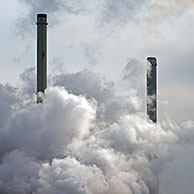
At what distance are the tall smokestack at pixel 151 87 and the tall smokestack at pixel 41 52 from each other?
55.6ft

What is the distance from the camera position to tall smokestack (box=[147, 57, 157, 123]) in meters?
73.1

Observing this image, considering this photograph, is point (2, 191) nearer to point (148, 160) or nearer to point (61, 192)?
point (61, 192)

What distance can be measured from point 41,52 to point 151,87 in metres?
18.1

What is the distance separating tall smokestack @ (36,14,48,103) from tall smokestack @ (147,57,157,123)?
1696 centimetres

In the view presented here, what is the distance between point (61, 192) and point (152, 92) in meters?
25.8

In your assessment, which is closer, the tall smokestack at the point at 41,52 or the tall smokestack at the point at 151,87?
the tall smokestack at the point at 41,52

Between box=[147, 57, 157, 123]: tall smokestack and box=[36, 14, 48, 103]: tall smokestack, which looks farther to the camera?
box=[147, 57, 157, 123]: tall smokestack

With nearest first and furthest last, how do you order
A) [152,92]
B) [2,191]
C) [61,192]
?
[61,192], [2,191], [152,92]

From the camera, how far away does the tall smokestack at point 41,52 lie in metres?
64.6

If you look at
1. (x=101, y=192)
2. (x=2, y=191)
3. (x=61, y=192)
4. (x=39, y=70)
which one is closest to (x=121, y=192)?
(x=101, y=192)

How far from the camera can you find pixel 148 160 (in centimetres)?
6594

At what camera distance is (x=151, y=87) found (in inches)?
2874

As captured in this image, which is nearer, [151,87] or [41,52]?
[41,52]

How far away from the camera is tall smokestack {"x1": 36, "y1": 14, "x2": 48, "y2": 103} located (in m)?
64.6
